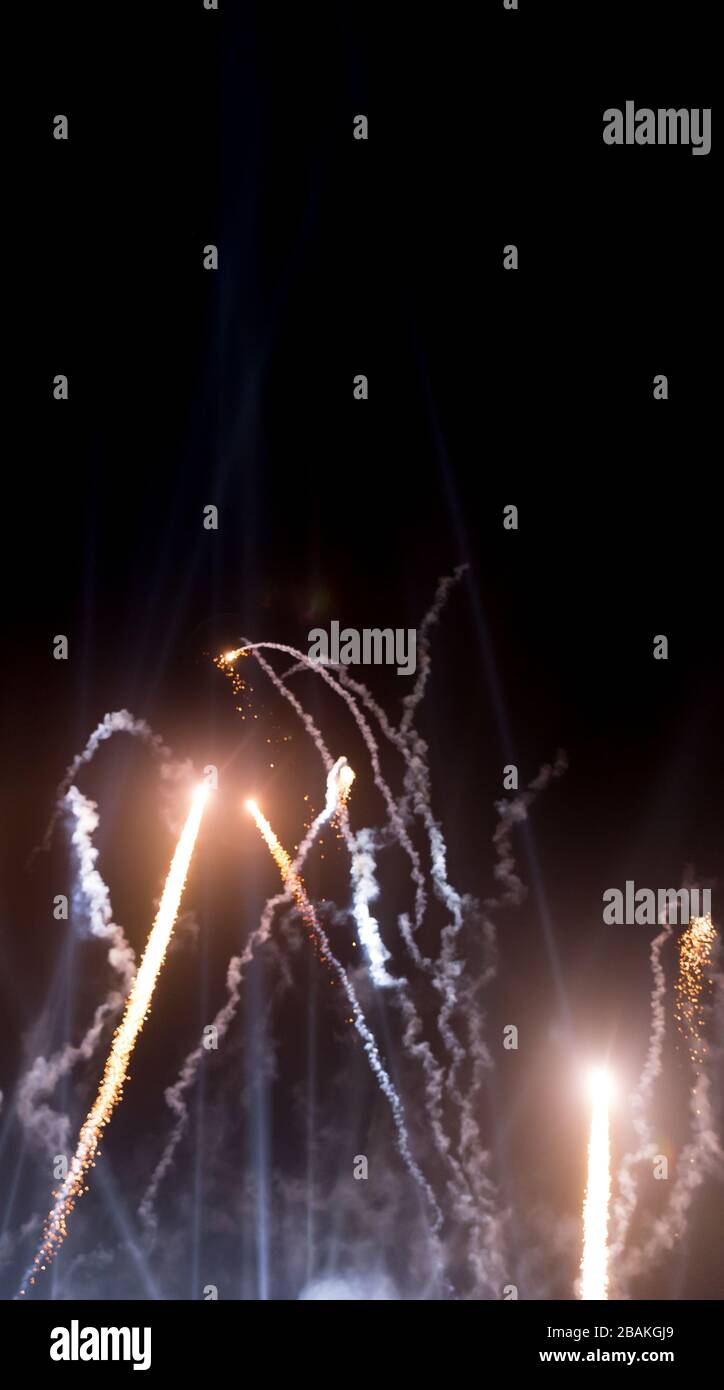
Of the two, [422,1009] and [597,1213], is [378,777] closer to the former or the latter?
[422,1009]

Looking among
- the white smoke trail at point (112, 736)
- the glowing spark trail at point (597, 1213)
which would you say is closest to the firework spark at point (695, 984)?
the glowing spark trail at point (597, 1213)

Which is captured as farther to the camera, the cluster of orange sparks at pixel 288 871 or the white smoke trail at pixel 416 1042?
the cluster of orange sparks at pixel 288 871

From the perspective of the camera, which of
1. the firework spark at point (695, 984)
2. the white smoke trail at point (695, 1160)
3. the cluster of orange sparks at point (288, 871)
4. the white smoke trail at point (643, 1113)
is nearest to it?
the white smoke trail at point (695, 1160)

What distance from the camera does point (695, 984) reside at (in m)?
17.4

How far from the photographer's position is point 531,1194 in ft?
55.4

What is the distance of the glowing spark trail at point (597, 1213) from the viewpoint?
1652 cm

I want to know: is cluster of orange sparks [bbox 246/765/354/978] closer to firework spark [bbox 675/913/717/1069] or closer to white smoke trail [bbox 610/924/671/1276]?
white smoke trail [bbox 610/924/671/1276]

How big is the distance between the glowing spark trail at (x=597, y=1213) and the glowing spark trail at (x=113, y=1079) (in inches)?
326

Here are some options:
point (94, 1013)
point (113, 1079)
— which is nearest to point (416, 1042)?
point (113, 1079)

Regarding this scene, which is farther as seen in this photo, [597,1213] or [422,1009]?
[422,1009]

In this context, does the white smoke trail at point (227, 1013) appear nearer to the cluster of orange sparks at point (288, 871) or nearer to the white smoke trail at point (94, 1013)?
the cluster of orange sparks at point (288, 871)

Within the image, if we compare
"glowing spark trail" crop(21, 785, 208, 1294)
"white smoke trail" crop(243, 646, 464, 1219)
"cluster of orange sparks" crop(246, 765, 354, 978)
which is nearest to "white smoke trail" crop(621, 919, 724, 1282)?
"white smoke trail" crop(243, 646, 464, 1219)

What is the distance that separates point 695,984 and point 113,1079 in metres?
10.5
